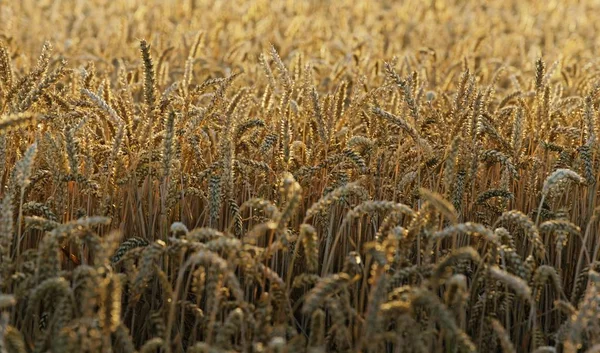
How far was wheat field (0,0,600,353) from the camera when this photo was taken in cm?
203

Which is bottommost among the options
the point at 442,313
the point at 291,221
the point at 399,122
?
the point at 442,313

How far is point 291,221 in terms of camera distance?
9.82ft

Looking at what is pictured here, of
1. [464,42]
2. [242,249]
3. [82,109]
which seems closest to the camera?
[242,249]

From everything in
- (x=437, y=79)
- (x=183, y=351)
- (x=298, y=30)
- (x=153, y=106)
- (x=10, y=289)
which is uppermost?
(x=298, y=30)

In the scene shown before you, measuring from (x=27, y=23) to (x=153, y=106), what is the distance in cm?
526

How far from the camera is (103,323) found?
1.88m

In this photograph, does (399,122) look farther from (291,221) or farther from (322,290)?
(322,290)

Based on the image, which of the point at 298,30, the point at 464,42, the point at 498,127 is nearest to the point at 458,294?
the point at 498,127

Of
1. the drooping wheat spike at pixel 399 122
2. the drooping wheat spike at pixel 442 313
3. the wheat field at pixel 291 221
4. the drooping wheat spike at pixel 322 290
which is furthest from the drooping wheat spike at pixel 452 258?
the drooping wheat spike at pixel 399 122

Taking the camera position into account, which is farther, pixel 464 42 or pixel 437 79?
pixel 464 42

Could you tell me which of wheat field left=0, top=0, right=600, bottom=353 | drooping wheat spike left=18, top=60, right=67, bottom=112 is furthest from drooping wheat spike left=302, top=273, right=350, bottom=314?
drooping wheat spike left=18, top=60, right=67, bottom=112

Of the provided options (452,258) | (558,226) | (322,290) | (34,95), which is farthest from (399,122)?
(34,95)

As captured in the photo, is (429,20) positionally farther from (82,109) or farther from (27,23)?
(82,109)

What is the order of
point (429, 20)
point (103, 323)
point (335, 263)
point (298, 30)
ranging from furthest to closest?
point (429, 20) < point (298, 30) < point (335, 263) < point (103, 323)
